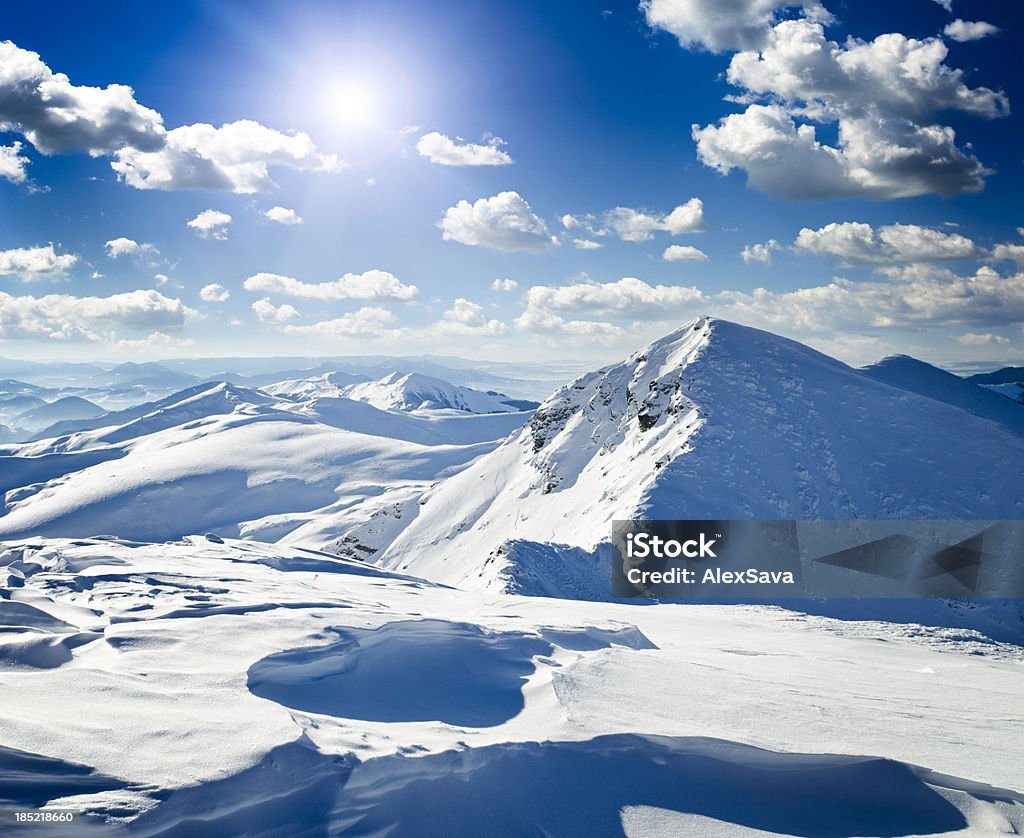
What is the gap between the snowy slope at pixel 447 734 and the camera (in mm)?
5883

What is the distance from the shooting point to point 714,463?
126 feet

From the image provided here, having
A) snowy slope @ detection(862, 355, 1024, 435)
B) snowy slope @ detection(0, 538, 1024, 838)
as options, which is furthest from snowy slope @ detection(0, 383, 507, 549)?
snowy slope @ detection(862, 355, 1024, 435)

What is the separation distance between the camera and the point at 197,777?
576cm

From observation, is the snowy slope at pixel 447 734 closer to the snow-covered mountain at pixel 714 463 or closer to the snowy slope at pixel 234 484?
the snow-covered mountain at pixel 714 463

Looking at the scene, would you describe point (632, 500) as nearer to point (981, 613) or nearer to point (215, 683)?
point (981, 613)

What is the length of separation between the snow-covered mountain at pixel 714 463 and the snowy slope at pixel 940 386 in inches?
1854

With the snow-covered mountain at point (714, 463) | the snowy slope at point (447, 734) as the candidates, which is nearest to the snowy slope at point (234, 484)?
the snow-covered mountain at point (714, 463)

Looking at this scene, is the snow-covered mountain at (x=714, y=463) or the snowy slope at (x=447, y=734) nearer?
the snowy slope at (x=447, y=734)

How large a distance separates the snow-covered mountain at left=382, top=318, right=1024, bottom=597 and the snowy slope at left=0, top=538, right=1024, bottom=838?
18385 millimetres

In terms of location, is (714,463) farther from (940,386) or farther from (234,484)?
(234,484)

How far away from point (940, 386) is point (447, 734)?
117 m

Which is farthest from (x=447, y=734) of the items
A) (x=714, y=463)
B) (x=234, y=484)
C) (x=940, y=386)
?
(x=234, y=484)

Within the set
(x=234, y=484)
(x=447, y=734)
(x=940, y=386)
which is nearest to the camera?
(x=447, y=734)

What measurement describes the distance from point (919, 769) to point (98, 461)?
562 feet
